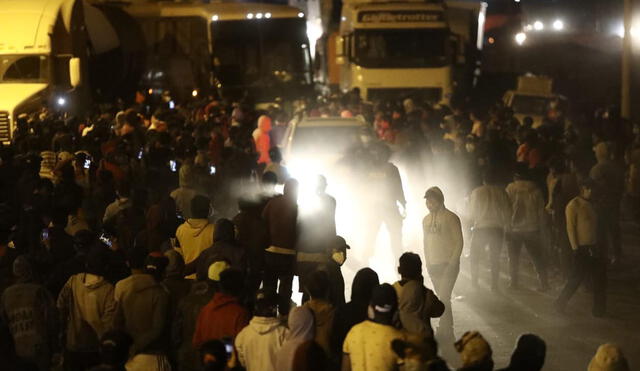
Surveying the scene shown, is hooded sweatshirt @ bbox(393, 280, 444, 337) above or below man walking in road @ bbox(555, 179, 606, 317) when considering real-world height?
above

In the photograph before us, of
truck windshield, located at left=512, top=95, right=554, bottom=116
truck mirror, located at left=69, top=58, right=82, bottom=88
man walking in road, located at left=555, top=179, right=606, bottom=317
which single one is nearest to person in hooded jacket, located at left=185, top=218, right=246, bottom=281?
man walking in road, located at left=555, top=179, right=606, bottom=317

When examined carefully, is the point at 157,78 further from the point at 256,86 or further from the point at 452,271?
the point at 452,271

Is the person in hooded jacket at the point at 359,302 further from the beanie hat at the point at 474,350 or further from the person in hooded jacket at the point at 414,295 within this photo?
the beanie hat at the point at 474,350

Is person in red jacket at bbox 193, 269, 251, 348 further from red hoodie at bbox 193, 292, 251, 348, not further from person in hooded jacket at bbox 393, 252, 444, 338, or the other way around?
person in hooded jacket at bbox 393, 252, 444, 338

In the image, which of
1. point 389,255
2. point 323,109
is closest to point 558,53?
point 323,109

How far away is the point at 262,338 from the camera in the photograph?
8.16 meters

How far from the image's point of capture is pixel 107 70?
37625 millimetres

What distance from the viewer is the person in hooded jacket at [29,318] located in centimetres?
929

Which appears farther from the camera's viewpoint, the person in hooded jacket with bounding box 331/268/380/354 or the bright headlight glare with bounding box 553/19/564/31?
the bright headlight glare with bounding box 553/19/564/31

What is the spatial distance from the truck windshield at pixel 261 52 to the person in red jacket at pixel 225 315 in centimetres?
3092

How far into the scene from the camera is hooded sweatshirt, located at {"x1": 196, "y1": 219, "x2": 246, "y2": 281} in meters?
10.3

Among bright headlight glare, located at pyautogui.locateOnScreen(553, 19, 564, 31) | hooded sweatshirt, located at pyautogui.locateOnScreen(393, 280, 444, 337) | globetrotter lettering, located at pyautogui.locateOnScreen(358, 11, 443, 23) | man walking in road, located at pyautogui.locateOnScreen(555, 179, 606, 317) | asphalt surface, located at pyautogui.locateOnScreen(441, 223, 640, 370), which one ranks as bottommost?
asphalt surface, located at pyautogui.locateOnScreen(441, 223, 640, 370)

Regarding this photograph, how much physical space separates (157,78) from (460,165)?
74.4 ft

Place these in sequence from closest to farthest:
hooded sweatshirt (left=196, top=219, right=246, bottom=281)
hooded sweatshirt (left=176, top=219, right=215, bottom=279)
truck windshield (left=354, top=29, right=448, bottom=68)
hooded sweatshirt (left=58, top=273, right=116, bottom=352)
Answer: hooded sweatshirt (left=58, top=273, right=116, bottom=352)
hooded sweatshirt (left=196, top=219, right=246, bottom=281)
hooded sweatshirt (left=176, top=219, right=215, bottom=279)
truck windshield (left=354, top=29, right=448, bottom=68)
